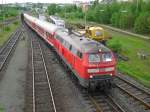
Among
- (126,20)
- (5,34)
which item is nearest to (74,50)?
(126,20)

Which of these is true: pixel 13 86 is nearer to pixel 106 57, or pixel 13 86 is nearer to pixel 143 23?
pixel 106 57

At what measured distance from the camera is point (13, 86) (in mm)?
23578

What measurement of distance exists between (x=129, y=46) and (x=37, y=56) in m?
12.2

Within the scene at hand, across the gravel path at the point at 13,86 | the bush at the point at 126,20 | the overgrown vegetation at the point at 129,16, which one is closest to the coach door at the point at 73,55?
the gravel path at the point at 13,86

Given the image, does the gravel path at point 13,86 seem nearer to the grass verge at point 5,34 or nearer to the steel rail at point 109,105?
the steel rail at point 109,105

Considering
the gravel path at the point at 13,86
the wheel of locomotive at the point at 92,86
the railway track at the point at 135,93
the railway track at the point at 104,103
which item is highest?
the wheel of locomotive at the point at 92,86

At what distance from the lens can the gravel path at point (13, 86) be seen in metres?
19.2

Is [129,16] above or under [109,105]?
above

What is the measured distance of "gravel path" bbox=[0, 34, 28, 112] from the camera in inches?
757

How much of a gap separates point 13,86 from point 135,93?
Result: 8599 millimetres

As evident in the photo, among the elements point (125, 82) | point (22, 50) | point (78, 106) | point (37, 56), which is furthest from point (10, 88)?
point (22, 50)

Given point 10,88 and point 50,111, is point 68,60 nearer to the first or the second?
point 10,88

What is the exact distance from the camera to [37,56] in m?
36.9

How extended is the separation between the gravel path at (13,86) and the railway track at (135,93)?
6.47 m
